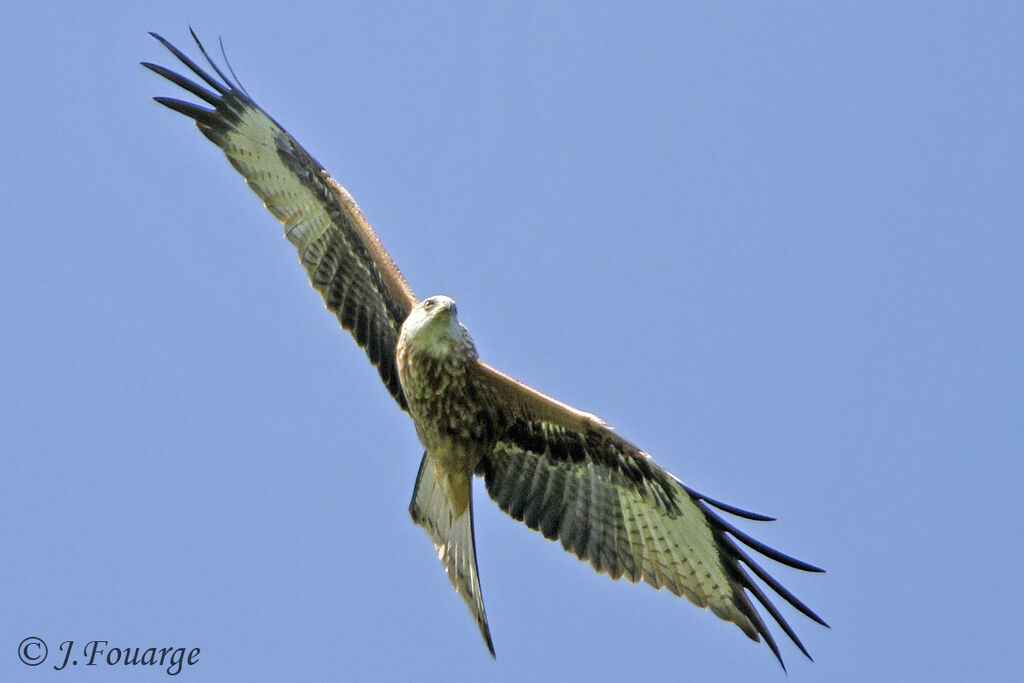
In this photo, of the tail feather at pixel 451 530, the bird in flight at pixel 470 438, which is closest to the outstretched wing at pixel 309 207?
the bird in flight at pixel 470 438

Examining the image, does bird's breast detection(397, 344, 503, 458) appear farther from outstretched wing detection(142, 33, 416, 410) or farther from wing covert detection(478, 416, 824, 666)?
outstretched wing detection(142, 33, 416, 410)

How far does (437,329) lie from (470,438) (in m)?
0.81

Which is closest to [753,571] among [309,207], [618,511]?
[618,511]

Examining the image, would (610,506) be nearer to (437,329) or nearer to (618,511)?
(618,511)

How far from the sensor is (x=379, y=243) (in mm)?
8961

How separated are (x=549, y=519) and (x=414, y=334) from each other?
1541mm

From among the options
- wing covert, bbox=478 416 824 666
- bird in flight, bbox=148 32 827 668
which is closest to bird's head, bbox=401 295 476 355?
bird in flight, bbox=148 32 827 668

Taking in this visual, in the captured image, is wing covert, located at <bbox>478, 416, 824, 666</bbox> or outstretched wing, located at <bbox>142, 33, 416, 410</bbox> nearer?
wing covert, located at <bbox>478, 416, 824, 666</bbox>

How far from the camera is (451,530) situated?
27.9ft

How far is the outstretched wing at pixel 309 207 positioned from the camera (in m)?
9.16

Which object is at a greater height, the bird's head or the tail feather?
the bird's head

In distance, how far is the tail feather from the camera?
26.6 feet

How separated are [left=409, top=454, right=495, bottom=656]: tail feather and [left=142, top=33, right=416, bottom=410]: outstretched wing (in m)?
0.82

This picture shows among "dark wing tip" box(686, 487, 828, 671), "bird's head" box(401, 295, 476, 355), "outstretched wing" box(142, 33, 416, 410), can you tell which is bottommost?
"dark wing tip" box(686, 487, 828, 671)
